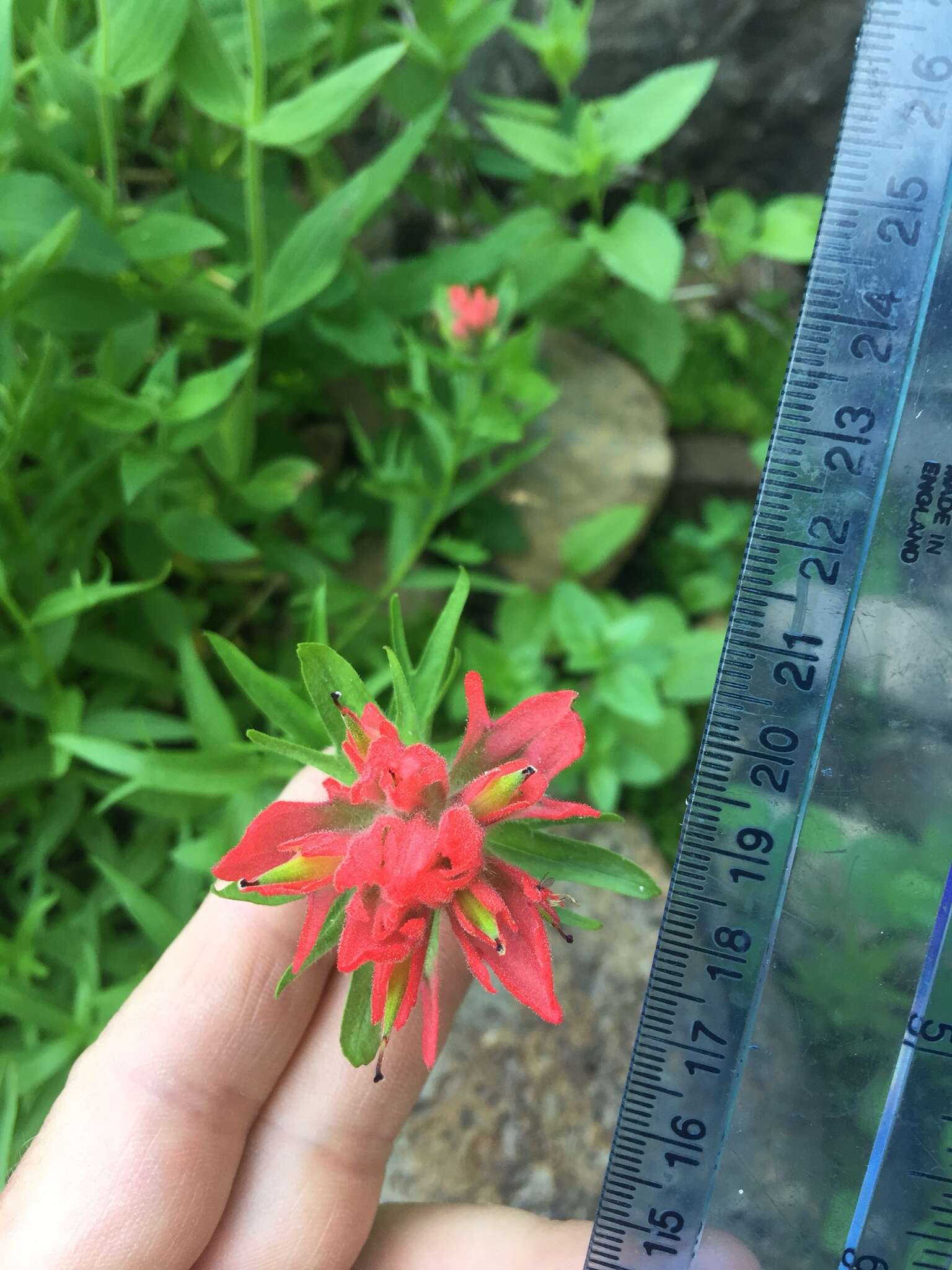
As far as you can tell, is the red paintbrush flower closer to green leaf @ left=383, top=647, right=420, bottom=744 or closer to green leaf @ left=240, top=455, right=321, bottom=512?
green leaf @ left=240, top=455, right=321, bottom=512

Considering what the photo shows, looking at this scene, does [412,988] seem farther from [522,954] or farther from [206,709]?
[206,709]

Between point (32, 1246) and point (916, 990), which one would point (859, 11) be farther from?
point (32, 1246)

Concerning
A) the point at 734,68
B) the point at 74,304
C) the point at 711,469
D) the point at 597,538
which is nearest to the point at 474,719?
the point at 74,304

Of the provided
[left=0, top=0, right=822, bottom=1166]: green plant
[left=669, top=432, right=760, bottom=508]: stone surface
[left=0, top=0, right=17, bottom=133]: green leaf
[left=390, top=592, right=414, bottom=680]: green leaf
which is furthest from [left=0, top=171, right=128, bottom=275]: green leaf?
[left=669, top=432, right=760, bottom=508]: stone surface

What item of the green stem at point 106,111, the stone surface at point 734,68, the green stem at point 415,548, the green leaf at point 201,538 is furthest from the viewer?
the stone surface at point 734,68

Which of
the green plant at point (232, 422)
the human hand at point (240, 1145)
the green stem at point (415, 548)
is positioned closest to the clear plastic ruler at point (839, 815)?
the human hand at point (240, 1145)

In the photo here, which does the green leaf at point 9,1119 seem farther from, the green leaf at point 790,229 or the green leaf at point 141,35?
the green leaf at point 790,229
